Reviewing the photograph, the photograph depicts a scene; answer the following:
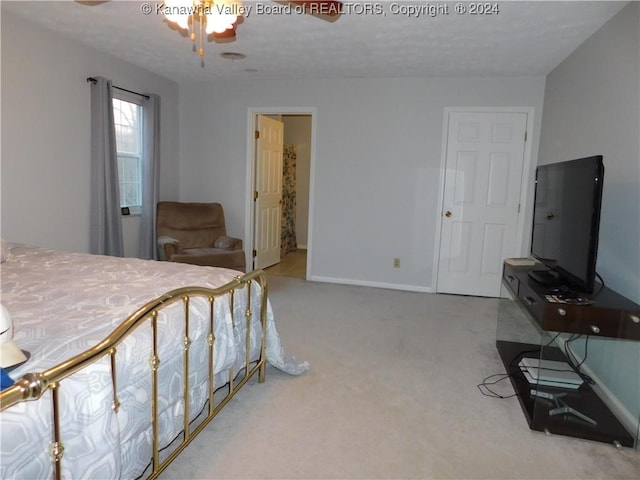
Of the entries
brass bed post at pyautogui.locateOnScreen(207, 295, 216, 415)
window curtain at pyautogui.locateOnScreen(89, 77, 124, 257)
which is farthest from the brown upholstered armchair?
brass bed post at pyautogui.locateOnScreen(207, 295, 216, 415)

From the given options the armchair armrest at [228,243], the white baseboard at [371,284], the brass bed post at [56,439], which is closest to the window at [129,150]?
the armchair armrest at [228,243]

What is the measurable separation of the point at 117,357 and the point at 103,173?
115 inches

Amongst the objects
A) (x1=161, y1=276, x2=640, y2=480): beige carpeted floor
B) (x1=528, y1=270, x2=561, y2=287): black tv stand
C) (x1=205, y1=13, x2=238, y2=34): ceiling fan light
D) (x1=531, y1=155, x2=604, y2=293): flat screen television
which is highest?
(x1=205, y1=13, x2=238, y2=34): ceiling fan light

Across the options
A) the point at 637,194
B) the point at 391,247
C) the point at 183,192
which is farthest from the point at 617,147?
the point at 183,192

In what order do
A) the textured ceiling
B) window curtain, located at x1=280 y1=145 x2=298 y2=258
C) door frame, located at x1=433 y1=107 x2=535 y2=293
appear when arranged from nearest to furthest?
the textured ceiling
door frame, located at x1=433 y1=107 x2=535 y2=293
window curtain, located at x1=280 y1=145 x2=298 y2=258

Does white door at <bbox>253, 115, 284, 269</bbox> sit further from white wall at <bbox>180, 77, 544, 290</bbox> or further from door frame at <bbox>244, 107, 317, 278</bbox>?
white wall at <bbox>180, 77, 544, 290</bbox>

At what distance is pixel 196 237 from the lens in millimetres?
4738

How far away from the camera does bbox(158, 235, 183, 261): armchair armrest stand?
4199 mm

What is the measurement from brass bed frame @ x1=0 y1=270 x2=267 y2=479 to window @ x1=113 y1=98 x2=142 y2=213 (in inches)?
103

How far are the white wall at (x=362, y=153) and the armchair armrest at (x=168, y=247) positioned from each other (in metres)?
1.01

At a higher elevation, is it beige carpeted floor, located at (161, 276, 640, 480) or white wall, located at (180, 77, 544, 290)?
white wall, located at (180, 77, 544, 290)

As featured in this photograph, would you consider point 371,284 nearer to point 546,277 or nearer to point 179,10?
point 546,277

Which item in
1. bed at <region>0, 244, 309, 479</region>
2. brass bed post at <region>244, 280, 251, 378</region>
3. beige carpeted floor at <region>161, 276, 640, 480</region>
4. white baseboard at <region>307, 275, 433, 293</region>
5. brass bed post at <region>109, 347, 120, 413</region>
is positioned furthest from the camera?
white baseboard at <region>307, 275, 433, 293</region>

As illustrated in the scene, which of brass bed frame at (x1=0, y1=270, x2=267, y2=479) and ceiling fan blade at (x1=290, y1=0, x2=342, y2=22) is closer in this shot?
brass bed frame at (x1=0, y1=270, x2=267, y2=479)
